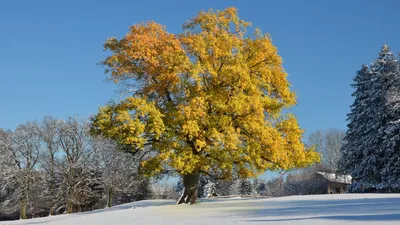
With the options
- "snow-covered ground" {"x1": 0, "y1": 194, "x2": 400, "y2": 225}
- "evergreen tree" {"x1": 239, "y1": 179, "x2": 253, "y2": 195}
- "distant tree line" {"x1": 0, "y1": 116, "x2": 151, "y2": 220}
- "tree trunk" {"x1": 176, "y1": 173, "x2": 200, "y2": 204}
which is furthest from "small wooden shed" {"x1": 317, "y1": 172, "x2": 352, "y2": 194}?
"snow-covered ground" {"x1": 0, "y1": 194, "x2": 400, "y2": 225}

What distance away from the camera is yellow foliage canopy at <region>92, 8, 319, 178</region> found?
16.1 meters

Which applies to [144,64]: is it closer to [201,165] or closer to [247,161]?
[201,165]

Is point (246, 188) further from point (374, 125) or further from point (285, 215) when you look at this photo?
point (285, 215)

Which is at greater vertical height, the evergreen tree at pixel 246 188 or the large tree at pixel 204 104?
the large tree at pixel 204 104

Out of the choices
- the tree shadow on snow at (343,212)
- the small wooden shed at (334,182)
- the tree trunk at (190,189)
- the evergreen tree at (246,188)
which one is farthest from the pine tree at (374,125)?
the evergreen tree at (246,188)

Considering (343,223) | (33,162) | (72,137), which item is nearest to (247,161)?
(343,223)

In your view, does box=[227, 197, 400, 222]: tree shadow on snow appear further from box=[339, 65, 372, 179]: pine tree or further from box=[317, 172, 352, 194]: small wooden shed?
box=[317, 172, 352, 194]: small wooden shed

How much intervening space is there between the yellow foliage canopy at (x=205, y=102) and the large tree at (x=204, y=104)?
44mm

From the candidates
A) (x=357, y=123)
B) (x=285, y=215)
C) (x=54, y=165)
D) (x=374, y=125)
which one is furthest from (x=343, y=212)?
(x=54, y=165)

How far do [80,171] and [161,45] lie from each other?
93.0 ft

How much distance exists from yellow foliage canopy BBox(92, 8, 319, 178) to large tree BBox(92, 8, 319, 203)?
0.04m

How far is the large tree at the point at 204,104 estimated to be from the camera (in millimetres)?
16141

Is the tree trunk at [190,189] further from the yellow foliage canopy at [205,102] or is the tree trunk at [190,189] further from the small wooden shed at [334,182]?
the small wooden shed at [334,182]

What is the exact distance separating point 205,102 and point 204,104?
18cm
